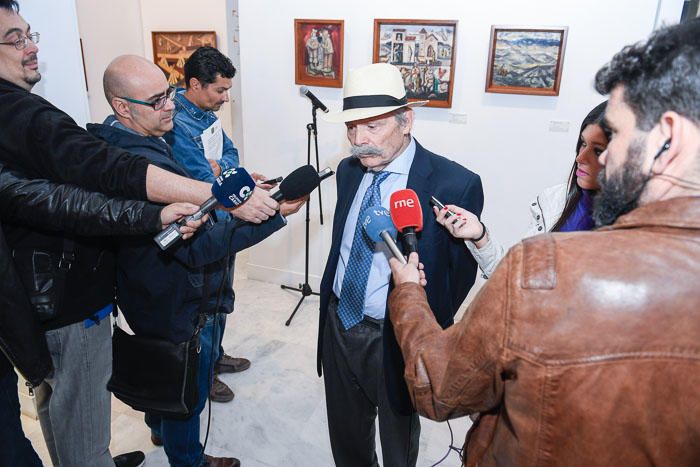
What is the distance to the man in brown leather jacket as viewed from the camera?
604 mm

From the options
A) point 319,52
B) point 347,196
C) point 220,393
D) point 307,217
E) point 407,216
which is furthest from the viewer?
point 307,217

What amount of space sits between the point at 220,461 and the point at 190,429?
15.1 inches

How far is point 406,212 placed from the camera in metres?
1.26

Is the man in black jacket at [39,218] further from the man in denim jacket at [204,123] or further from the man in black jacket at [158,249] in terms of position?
the man in denim jacket at [204,123]

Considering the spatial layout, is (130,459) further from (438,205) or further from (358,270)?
(438,205)

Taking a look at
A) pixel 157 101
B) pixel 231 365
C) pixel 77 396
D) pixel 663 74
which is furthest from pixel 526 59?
pixel 77 396

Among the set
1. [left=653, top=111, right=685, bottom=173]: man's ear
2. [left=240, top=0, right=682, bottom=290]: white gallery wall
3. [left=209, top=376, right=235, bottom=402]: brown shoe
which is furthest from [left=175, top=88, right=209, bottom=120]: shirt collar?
[left=653, top=111, right=685, bottom=173]: man's ear

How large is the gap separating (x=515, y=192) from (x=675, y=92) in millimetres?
2637

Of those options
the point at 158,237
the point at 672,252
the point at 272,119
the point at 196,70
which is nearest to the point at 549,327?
→ the point at 672,252

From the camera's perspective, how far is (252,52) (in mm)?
3500

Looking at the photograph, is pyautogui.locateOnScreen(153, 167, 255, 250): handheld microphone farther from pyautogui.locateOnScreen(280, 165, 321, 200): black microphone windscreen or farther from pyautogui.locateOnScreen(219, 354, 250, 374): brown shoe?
pyautogui.locateOnScreen(219, 354, 250, 374): brown shoe

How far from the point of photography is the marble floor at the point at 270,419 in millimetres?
2195

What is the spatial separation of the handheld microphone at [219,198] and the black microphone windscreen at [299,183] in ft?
0.53

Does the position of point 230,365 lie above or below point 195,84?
below
